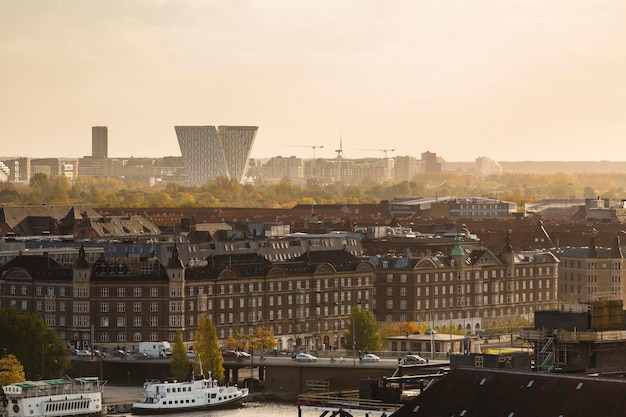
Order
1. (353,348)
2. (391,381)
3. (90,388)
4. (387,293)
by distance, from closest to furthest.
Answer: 1. (391,381)
2. (90,388)
3. (353,348)
4. (387,293)

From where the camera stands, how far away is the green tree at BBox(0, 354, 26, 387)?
106875 millimetres

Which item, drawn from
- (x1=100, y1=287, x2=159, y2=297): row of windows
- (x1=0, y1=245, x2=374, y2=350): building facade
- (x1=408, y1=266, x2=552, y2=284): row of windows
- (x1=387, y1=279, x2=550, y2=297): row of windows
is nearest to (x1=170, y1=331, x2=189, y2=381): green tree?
(x1=0, y1=245, x2=374, y2=350): building facade

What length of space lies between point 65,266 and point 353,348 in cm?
1930

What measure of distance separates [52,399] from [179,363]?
13361mm

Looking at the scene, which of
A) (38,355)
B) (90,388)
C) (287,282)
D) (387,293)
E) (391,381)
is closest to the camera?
(391,381)

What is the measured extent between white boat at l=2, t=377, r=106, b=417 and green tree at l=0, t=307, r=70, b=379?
271 inches

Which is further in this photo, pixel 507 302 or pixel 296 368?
pixel 507 302

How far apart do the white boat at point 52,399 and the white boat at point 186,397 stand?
255 centimetres

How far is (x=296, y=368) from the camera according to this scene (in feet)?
Result: 375

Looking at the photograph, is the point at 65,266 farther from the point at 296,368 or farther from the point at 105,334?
the point at 296,368

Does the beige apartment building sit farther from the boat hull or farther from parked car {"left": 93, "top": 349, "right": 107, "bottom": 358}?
the boat hull

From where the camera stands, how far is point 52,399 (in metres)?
103

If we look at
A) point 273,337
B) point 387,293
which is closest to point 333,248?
point 387,293

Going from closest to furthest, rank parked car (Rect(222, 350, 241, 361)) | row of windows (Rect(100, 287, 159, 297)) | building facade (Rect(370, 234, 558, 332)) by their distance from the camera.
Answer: parked car (Rect(222, 350, 241, 361))
row of windows (Rect(100, 287, 159, 297))
building facade (Rect(370, 234, 558, 332))
